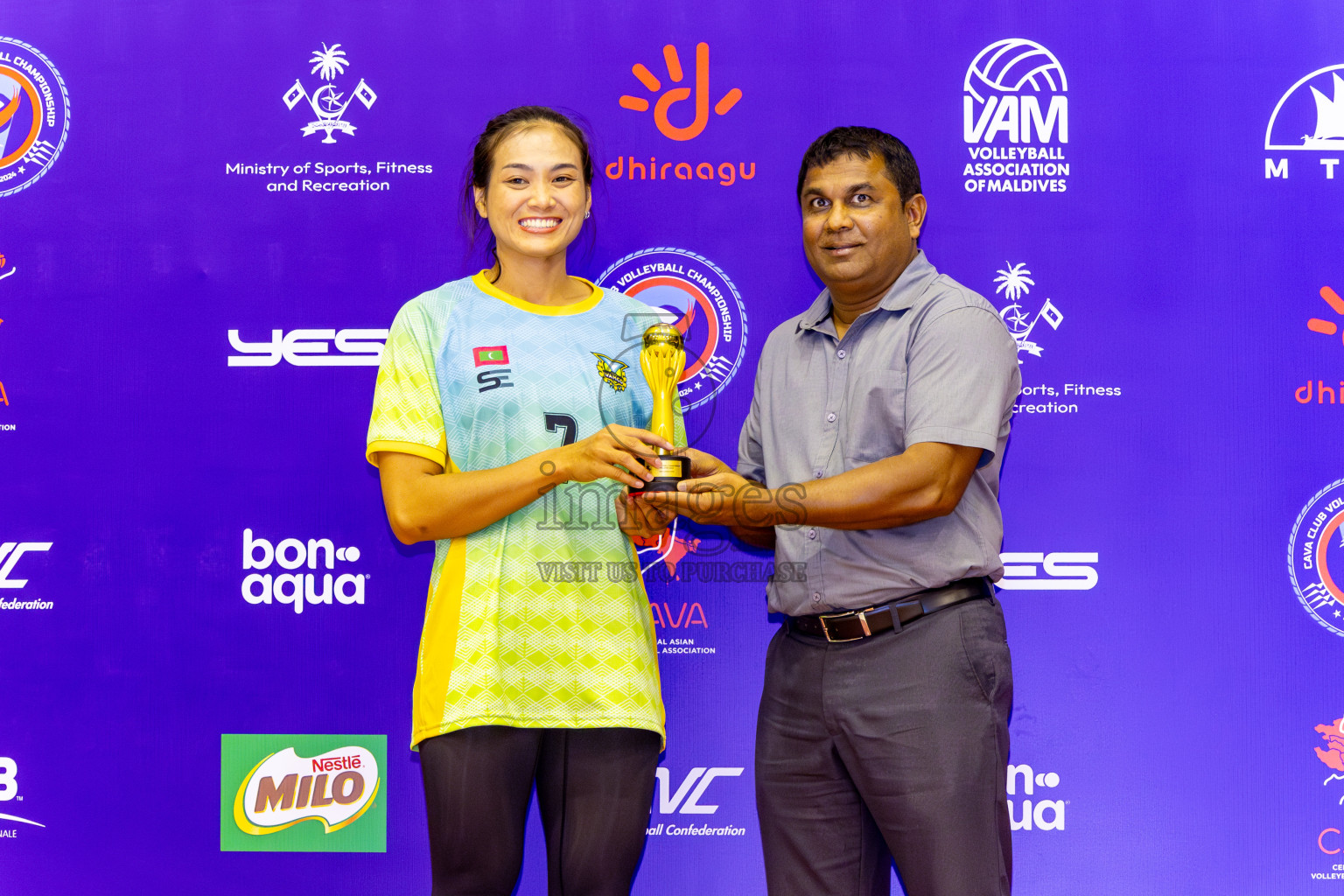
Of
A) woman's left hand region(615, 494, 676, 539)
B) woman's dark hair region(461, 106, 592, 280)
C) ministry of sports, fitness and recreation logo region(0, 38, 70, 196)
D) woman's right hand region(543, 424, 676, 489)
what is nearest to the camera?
woman's right hand region(543, 424, 676, 489)

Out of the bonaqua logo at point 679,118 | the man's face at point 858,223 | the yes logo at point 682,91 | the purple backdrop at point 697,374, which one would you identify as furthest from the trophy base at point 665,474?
the yes logo at point 682,91

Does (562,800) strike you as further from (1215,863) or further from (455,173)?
(1215,863)

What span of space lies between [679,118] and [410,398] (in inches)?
47.2

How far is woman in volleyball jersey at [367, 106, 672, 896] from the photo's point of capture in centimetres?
198

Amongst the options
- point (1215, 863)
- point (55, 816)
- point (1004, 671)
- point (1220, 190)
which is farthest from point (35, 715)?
point (1220, 190)

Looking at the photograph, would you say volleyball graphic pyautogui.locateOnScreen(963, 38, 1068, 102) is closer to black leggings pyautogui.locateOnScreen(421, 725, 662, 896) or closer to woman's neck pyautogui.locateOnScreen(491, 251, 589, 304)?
woman's neck pyautogui.locateOnScreen(491, 251, 589, 304)

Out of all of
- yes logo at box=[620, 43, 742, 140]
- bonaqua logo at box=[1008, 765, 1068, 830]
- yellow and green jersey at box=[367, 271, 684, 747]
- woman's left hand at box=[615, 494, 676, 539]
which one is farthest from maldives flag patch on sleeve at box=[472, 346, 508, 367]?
bonaqua logo at box=[1008, 765, 1068, 830]

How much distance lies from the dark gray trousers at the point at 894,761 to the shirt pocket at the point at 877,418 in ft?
1.22

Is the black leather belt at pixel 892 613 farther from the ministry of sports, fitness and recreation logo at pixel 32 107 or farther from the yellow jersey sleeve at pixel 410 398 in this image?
the ministry of sports, fitness and recreation logo at pixel 32 107

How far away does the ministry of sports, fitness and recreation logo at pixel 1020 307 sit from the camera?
2697mm

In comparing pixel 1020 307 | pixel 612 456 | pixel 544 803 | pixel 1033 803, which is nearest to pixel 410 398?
pixel 612 456

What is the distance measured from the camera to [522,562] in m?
2.04

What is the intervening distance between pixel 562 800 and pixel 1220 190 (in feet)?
7.77

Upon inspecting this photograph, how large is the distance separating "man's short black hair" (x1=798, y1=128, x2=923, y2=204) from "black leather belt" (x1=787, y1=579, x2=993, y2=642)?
88 cm
